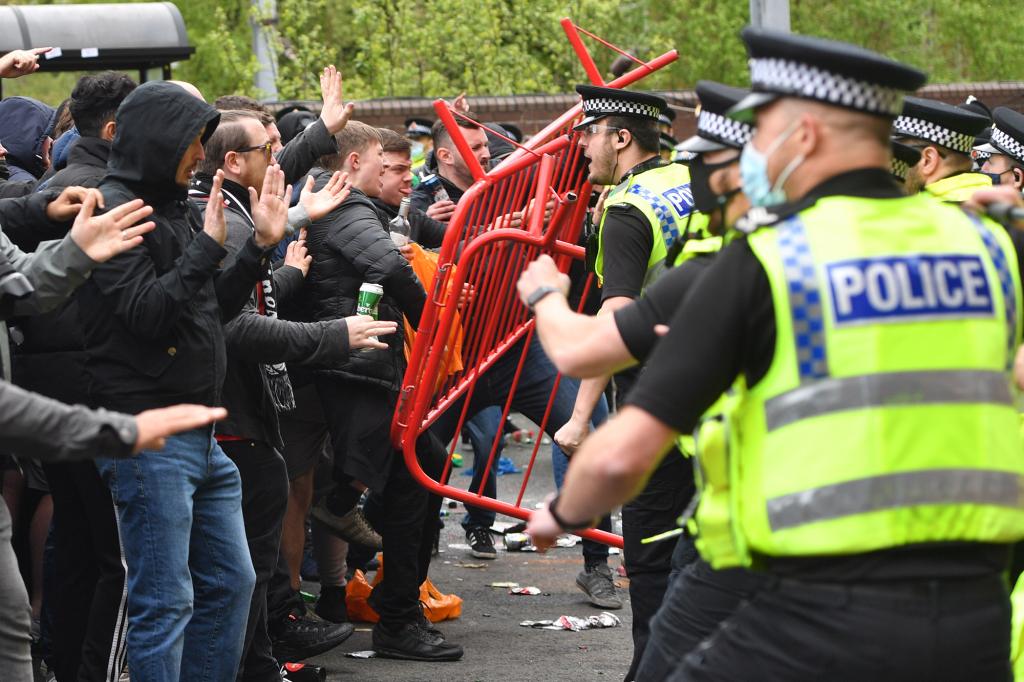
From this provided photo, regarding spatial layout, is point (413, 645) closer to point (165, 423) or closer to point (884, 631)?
point (165, 423)

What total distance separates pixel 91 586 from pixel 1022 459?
11.1 ft

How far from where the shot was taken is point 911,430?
263cm

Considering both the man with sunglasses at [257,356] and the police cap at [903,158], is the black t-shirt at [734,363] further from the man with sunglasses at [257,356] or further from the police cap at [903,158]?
the man with sunglasses at [257,356]

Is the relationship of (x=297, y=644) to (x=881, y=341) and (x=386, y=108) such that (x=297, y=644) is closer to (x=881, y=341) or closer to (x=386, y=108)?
(x=881, y=341)

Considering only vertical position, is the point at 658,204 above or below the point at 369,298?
above

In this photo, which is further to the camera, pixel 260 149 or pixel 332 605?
pixel 332 605

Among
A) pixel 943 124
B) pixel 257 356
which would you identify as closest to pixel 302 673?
pixel 257 356

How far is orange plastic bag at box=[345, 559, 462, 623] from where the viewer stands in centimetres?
676

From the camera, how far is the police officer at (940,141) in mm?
5031

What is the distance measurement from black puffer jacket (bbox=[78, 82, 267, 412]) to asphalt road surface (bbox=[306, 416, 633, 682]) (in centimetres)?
191

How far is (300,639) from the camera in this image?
618 centimetres

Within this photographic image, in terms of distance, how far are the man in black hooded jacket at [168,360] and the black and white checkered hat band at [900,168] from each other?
6.65 ft

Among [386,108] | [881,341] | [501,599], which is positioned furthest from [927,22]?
[881,341]

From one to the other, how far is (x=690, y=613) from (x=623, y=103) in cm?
266
